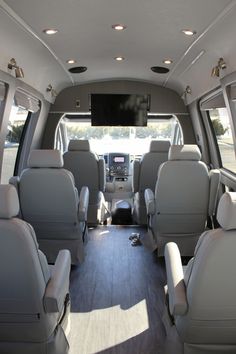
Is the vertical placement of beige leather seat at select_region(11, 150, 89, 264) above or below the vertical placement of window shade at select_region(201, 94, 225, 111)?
below

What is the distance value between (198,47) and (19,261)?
2788mm

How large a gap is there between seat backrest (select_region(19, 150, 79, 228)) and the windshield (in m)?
3.73

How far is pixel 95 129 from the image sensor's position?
7.74m

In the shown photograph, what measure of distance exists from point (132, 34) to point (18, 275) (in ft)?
8.18

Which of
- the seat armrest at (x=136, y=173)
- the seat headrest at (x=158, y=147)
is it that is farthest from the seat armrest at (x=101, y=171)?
the seat headrest at (x=158, y=147)

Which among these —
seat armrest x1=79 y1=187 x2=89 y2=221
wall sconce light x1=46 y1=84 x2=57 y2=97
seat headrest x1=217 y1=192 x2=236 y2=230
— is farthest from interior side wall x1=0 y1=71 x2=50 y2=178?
seat headrest x1=217 y1=192 x2=236 y2=230

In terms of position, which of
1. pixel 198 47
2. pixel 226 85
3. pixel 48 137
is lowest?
pixel 48 137

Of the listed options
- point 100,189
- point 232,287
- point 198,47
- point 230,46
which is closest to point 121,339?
point 232,287

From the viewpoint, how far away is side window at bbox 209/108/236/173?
16.3 ft

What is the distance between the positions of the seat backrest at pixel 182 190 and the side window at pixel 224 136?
29.7 inches

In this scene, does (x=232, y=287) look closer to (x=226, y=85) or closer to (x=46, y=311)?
(x=46, y=311)

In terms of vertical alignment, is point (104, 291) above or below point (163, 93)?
below

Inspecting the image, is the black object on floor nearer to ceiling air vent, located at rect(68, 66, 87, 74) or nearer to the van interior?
the van interior

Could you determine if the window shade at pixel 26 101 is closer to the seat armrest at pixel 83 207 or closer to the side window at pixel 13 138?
the side window at pixel 13 138
